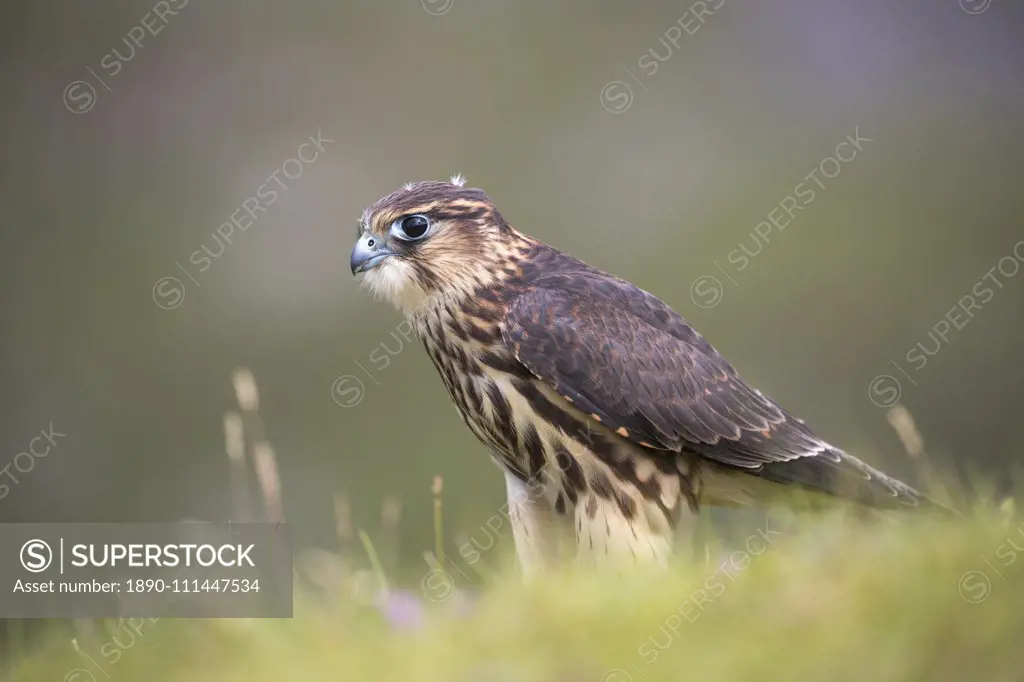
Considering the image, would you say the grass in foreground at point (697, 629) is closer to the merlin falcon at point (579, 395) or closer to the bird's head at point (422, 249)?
the merlin falcon at point (579, 395)

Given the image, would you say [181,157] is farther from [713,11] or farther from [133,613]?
[133,613]

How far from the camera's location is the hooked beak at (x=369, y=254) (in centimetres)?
466

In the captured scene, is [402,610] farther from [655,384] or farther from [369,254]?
[369,254]

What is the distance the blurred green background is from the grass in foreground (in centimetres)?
807

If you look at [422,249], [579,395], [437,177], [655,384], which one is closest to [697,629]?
[579,395]

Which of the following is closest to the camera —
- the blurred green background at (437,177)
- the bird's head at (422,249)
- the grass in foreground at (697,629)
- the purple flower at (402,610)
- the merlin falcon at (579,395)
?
the grass in foreground at (697,629)

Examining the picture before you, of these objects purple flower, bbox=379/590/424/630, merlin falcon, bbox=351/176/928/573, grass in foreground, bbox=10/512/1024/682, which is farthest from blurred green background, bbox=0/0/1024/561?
grass in foreground, bbox=10/512/1024/682

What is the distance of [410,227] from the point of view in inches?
185

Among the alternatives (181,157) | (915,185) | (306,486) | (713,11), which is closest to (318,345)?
(306,486)

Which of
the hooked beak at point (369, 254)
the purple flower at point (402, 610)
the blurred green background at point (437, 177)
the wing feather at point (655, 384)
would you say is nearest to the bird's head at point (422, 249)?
the hooked beak at point (369, 254)

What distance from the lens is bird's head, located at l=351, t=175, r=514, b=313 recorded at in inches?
182

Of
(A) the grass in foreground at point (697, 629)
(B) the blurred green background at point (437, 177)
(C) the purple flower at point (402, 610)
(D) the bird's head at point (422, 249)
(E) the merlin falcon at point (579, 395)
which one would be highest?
(B) the blurred green background at point (437, 177)

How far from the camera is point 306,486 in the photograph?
11133 millimetres

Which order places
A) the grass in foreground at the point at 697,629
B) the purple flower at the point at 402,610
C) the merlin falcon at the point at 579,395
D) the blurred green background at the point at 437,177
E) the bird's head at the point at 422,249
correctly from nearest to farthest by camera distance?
the grass in foreground at the point at 697,629 < the purple flower at the point at 402,610 < the merlin falcon at the point at 579,395 < the bird's head at the point at 422,249 < the blurred green background at the point at 437,177
